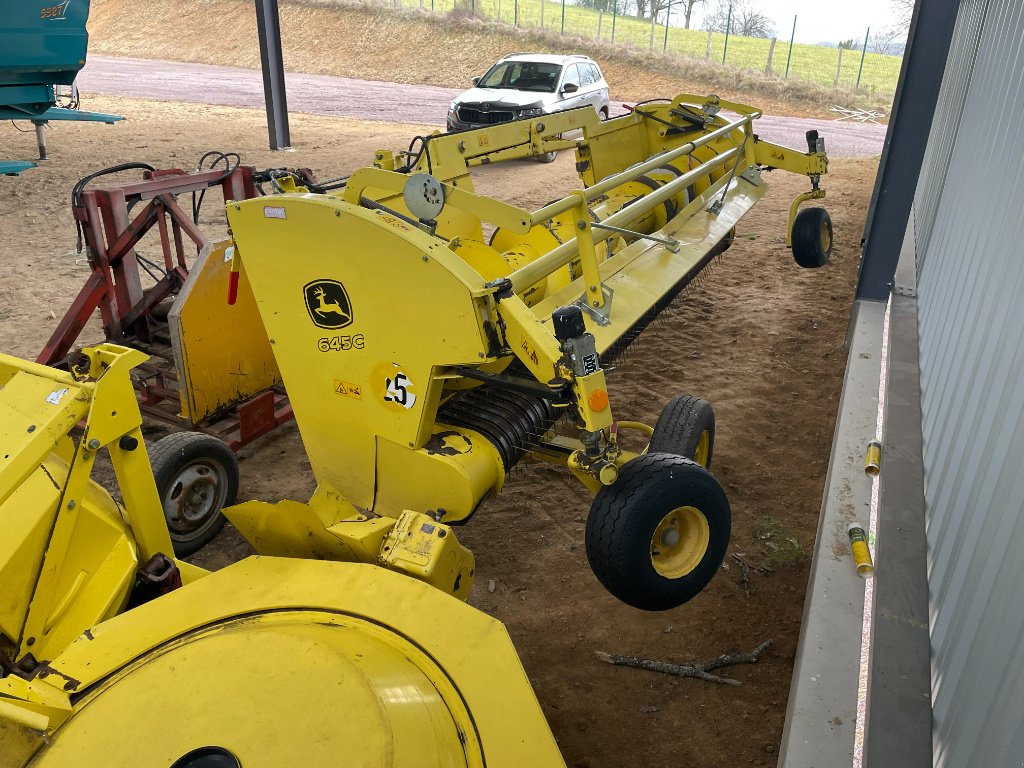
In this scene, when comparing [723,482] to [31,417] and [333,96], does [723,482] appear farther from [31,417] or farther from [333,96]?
[333,96]

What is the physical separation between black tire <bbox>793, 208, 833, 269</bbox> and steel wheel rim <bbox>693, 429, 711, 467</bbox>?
3725 millimetres

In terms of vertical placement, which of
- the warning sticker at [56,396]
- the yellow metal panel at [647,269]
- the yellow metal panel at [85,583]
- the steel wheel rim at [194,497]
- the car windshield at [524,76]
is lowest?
the steel wheel rim at [194,497]

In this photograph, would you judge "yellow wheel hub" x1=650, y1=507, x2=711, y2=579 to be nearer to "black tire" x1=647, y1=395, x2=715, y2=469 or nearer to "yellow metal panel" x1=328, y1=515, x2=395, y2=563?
"black tire" x1=647, y1=395, x2=715, y2=469

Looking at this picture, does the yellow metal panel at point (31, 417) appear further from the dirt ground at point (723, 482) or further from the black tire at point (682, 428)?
the black tire at point (682, 428)

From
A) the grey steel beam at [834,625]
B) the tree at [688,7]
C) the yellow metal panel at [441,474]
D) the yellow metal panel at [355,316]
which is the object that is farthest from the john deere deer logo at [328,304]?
the tree at [688,7]

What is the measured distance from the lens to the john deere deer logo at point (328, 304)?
11.3 feet

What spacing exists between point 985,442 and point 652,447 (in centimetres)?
158

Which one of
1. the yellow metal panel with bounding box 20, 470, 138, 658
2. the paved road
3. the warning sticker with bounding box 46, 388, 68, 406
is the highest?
the warning sticker with bounding box 46, 388, 68, 406

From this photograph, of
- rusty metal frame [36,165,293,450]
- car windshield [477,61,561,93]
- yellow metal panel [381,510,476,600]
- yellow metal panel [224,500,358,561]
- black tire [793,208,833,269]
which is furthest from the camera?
car windshield [477,61,561,93]

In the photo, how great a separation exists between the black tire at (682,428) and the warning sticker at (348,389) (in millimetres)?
1431

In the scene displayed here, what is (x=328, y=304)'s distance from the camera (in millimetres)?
3494

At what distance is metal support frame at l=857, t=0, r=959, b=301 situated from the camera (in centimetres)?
596

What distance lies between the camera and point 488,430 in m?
3.77

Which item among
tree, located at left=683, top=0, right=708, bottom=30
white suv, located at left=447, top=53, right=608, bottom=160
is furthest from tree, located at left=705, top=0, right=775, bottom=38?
white suv, located at left=447, top=53, right=608, bottom=160
